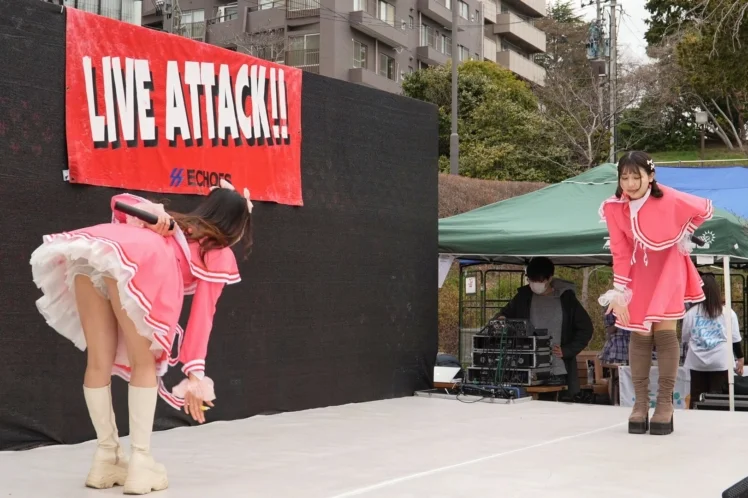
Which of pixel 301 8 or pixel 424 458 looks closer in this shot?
pixel 424 458

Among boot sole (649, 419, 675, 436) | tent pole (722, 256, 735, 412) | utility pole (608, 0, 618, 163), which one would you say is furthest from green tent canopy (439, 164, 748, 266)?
utility pole (608, 0, 618, 163)

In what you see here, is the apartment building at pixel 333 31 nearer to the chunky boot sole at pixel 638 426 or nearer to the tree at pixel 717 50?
the tree at pixel 717 50

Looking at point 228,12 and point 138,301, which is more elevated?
point 228,12

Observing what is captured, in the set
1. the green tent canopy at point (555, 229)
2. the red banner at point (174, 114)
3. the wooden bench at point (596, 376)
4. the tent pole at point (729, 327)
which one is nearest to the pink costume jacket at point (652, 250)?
the green tent canopy at point (555, 229)

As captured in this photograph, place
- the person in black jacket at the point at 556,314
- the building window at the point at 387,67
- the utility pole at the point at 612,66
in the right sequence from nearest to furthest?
the person in black jacket at the point at 556,314 < the utility pole at the point at 612,66 < the building window at the point at 387,67

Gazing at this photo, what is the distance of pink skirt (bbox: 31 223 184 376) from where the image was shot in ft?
13.3

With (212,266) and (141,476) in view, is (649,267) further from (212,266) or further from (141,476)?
(141,476)

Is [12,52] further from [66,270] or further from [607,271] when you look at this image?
[607,271]

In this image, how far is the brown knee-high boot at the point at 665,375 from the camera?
638 centimetres

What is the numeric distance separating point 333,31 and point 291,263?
25686 mm

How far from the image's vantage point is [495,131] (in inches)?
1105

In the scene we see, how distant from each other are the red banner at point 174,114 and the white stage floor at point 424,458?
1.74m

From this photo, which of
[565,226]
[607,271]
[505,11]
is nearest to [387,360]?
[565,226]

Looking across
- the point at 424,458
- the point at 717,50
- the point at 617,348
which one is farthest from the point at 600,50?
the point at 424,458
